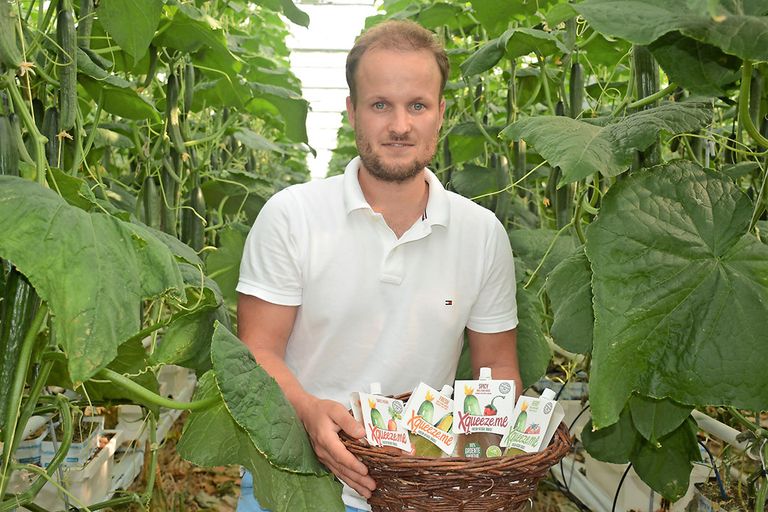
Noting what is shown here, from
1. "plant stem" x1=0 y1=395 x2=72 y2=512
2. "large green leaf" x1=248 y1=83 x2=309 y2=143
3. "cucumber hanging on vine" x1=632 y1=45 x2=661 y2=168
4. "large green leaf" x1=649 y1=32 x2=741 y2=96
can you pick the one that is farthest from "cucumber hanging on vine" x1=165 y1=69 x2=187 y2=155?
"large green leaf" x1=649 y1=32 x2=741 y2=96

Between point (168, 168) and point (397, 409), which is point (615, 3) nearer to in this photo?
point (397, 409)

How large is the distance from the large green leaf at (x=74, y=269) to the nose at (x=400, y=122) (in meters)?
0.76

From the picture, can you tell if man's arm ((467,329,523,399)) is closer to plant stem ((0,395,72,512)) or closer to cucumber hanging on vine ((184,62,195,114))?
plant stem ((0,395,72,512))

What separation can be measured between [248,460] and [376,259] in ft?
1.68

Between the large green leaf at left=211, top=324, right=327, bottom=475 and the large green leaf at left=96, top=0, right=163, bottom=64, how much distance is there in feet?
2.33

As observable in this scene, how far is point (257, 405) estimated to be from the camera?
1284 mm

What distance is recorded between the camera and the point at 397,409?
1.54m

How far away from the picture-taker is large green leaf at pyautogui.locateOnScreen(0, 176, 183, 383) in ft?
3.32

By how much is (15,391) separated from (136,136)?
60.1 inches

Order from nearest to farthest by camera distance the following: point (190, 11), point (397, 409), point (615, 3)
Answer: point (615, 3)
point (397, 409)
point (190, 11)

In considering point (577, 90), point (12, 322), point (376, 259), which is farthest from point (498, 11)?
point (12, 322)

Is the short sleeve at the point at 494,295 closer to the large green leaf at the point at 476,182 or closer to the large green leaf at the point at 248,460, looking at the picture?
the large green leaf at the point at 248,460

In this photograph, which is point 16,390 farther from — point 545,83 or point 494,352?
point 545,83

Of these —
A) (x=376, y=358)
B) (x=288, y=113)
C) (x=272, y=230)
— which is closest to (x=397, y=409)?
(x=376, y=358)
